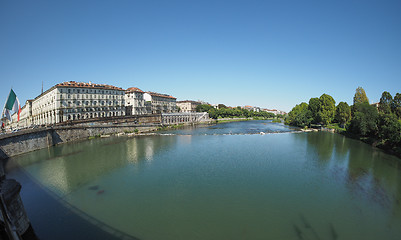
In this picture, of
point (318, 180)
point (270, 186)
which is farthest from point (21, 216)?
point (318, 180)

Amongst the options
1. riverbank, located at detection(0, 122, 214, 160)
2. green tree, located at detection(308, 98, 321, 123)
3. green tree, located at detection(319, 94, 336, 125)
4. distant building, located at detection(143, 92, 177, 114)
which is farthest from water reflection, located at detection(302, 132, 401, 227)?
distant building, located at detection(143, 92, 177, 114)

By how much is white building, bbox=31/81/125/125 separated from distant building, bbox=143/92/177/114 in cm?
1437

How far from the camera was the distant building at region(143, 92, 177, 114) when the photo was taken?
232 feet

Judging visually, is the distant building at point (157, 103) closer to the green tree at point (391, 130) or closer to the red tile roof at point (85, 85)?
the red tile roof at point (85, 85)

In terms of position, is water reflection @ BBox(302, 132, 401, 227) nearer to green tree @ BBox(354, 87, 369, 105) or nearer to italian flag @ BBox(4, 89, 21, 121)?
italian flag @ BBox(4, 89, 21, 121)

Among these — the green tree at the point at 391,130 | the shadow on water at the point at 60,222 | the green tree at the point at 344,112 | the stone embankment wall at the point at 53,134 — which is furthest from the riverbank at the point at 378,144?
the stone embankment wall at the point at 53,134

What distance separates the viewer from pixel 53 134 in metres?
32.3

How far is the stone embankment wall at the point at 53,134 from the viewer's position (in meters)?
24.5

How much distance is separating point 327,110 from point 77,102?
66769mm

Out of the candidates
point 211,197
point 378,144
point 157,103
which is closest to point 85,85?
point 157,103

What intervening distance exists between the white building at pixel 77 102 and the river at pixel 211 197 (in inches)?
878

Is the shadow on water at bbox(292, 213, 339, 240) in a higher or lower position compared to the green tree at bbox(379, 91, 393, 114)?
lower

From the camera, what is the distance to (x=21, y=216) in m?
7.81

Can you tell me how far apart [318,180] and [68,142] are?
37.3 m
